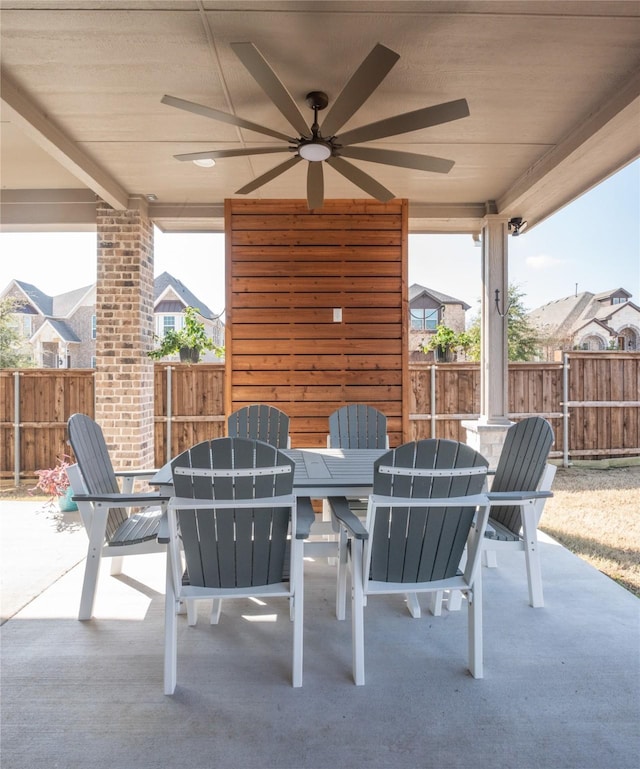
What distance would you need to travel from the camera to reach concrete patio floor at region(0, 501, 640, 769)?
5.08 ft

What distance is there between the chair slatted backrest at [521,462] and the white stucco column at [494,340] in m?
1.77

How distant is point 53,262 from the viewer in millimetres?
8648

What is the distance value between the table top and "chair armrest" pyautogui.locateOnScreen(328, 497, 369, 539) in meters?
0.09

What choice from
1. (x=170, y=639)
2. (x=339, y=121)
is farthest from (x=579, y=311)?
(x=170, y=639)

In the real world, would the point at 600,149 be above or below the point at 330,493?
above

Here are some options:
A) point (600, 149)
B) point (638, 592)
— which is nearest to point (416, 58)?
point (600, 149)

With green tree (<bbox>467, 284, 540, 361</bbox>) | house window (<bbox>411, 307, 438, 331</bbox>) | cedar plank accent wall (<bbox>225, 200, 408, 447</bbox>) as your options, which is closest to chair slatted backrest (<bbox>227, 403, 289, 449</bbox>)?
cedar plank accent wall (<bbox>225, 200, 408, 447</bbox>)

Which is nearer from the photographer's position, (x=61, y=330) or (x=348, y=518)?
(x=348, y=518)

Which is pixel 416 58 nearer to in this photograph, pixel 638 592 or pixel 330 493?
pixel 330 493

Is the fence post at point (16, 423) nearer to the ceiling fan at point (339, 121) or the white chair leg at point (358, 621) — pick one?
the ceiling fan at point (339, 121)

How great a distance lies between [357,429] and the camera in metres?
3.82

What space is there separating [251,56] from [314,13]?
0.44 meters

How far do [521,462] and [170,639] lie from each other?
2.03 metres

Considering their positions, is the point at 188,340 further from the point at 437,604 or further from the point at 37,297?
the point at 37,297
